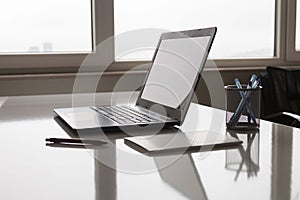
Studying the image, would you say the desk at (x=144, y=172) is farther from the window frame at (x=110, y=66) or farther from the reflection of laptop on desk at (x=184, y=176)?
the window frame at (x=110, y=66)

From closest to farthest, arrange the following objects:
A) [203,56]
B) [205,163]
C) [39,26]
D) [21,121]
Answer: [205,163], [203,56], [21,121], [39,26]

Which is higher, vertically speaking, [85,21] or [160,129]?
[85,21]

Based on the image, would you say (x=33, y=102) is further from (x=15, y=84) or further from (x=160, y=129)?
(x=15, y=84)

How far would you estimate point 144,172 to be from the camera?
692mm

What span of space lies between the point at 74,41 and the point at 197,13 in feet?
2.88

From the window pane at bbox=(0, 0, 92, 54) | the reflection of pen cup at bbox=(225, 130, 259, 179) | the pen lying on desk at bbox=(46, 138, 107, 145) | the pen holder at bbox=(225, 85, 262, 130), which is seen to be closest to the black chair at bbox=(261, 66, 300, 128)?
the window pane at bbox=(0, 0, 92, 54)

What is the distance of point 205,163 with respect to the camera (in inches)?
29.2

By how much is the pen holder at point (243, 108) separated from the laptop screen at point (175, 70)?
0.37 ft

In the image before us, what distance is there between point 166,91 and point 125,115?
127 mm

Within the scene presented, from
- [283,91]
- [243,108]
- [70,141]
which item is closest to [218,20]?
[283,91]

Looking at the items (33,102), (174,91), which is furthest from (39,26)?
(174,91)

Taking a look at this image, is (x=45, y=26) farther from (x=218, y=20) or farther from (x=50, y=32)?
(x=218, y=20)

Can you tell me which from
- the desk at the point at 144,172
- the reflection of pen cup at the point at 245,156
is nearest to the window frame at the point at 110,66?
the desk at the point at 144,172

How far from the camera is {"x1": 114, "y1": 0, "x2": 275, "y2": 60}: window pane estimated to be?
117 inches
